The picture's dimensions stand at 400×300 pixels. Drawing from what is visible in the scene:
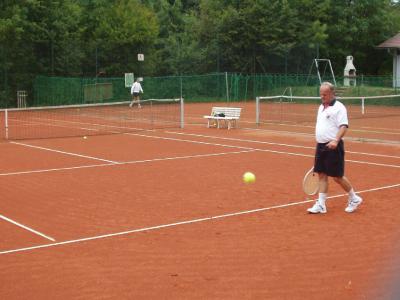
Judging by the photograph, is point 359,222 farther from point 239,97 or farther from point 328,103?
point 239,97

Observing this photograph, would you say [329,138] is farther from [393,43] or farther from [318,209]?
[393,43]

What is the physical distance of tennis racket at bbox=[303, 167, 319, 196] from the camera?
7680 millimetres

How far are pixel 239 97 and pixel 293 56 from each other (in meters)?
4.88

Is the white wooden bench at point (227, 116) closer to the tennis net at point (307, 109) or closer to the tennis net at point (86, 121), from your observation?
the tennis net at point (307, 109)

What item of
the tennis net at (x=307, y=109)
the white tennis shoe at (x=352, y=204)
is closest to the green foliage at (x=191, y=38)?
the tennis net at (x=307, y=109)

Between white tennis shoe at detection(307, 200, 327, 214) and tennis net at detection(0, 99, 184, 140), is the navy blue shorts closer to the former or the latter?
white tennis shoe at detection(307, 200, 327, 214)

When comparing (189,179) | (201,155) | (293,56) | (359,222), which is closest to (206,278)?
(359,222)

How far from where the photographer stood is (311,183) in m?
7.79

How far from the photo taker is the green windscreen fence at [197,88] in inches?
1268

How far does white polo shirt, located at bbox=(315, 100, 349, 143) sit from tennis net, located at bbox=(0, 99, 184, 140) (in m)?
11.0

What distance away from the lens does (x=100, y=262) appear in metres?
5.43

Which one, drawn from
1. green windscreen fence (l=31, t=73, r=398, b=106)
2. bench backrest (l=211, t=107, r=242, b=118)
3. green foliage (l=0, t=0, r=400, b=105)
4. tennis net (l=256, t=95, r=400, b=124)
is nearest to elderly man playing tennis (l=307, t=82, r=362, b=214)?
tennis net (l=256, t=95, r=400, b=124)

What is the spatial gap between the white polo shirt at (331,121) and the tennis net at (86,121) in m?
11.0

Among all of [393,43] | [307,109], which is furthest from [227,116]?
[393,43]
